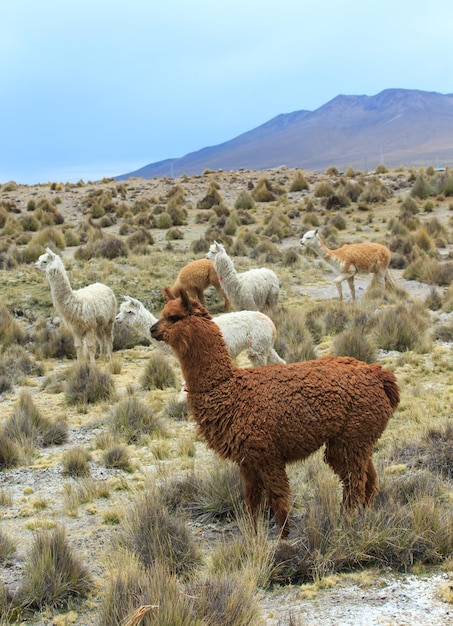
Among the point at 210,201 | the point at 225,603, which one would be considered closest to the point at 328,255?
the point at 225,603

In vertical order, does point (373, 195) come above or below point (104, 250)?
above

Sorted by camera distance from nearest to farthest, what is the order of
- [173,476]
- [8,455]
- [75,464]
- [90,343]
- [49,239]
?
[173,476]
[75,464]
[8,455]
[90,343]
[49,239]

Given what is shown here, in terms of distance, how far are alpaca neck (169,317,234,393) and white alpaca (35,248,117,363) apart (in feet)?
20.9

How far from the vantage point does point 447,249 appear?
854 inches

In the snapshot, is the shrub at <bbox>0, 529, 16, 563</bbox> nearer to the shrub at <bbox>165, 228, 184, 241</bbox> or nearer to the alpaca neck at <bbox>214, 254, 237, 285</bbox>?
the alpaca neck at <bbox>214, 254, 237, 285</bbox>

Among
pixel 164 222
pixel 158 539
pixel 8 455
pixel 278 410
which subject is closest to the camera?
pixel 158 539

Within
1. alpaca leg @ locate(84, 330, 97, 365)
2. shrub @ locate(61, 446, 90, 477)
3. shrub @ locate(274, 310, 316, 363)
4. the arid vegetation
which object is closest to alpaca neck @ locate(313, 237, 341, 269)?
the arid vegetation

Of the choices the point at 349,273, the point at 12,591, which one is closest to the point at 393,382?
the point at 12,591

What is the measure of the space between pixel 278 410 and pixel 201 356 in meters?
0.72

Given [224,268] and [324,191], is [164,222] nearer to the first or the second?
[324,191]

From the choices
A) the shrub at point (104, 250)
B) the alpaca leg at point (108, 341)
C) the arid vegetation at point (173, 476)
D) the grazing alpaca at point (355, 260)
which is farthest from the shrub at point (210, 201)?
the alpaca leg at point (108, 341)

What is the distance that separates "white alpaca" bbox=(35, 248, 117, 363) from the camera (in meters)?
11.5

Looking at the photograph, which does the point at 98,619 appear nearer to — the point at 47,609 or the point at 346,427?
the point at 47,609

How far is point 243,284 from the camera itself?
40.1ft
